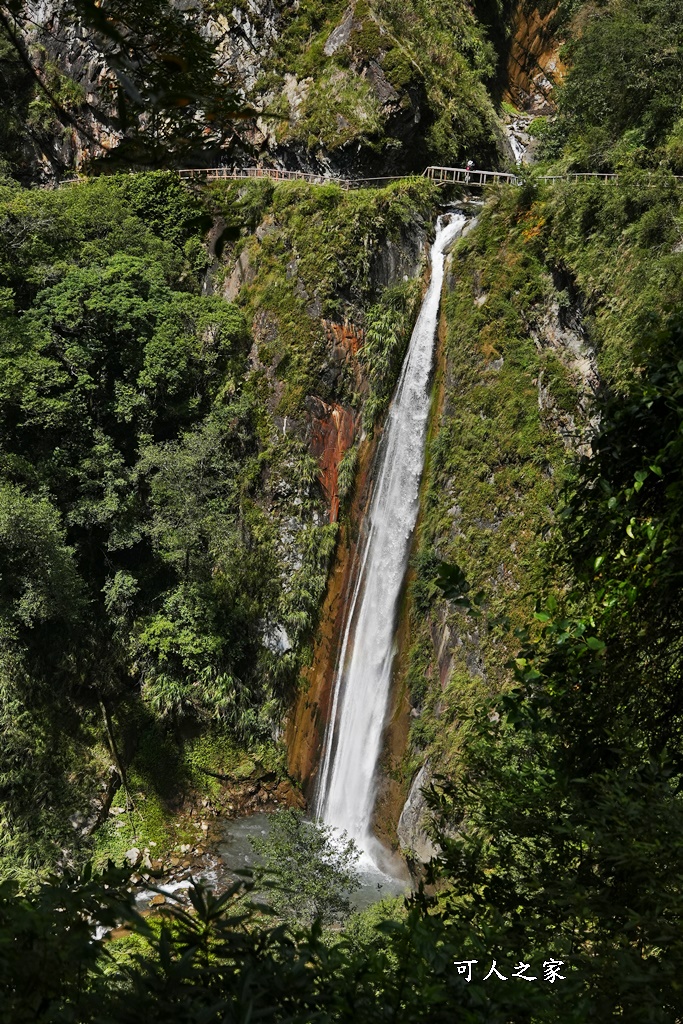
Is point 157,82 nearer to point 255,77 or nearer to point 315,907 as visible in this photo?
point 315,907

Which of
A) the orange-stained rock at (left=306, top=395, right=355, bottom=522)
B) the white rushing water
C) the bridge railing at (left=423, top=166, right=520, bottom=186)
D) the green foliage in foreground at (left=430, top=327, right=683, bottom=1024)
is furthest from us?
the bridge railing at (left=423, top=166, right=520, bottom=186)

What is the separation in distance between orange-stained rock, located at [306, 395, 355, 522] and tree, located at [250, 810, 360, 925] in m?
5.82

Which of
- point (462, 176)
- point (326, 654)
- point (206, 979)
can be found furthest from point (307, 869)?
point (462, 176)

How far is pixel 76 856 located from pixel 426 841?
5.77m

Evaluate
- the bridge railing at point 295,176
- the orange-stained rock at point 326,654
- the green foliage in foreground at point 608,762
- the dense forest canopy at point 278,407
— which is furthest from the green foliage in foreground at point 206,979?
the bridge railing at point 295,176

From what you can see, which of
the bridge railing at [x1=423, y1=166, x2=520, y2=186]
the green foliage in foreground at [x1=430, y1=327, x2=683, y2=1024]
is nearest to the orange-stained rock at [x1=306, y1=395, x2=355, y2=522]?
the bridge railing at [x1=423, y1=166, x2=520, y2=186]

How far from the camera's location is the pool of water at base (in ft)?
36.9

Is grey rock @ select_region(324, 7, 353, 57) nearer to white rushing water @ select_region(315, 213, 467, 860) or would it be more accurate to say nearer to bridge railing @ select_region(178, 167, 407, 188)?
bridge railing @ select_region(178, 167, 407, 188)

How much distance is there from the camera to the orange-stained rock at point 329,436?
14.8m

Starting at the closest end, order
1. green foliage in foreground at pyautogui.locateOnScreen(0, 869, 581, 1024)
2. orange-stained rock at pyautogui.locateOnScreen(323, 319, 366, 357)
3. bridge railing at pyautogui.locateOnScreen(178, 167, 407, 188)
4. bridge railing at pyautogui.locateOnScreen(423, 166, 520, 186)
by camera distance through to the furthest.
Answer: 1. green foliage in foreground at pyautogui.locateOnScreen(0, 869, 581, 1024)
2. orange-stained rock at pyautogui.locateOnScreen(323, 319, 366, 357)
3. bridge railing at pyautogui.locateOnScreen(423, 166, 520, 186)
4. bridge railing at pyautogui.locateOnScreen(178, 167, 407, 188)

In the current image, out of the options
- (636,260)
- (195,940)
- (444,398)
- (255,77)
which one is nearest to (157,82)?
(195,940)

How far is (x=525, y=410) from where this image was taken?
12.6 metres

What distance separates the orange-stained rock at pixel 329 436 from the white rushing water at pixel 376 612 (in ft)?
2.69

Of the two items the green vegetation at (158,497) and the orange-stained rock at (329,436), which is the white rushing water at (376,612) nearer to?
the green vegetation at (158,497)
